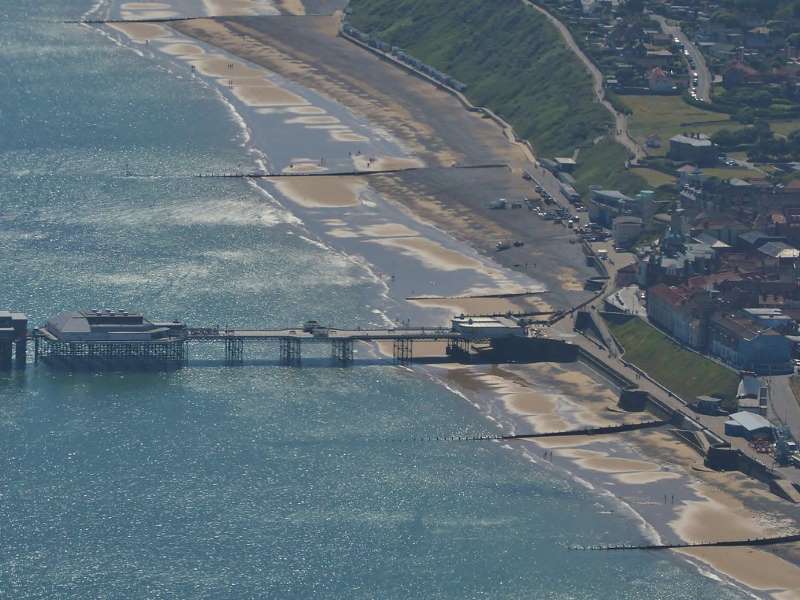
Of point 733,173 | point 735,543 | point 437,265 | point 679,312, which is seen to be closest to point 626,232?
point 437,265

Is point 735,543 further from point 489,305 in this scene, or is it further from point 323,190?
point 323,190

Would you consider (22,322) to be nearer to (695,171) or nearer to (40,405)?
(40,405)

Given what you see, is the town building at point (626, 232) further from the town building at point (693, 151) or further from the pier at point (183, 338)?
the pier at point (183, 338)

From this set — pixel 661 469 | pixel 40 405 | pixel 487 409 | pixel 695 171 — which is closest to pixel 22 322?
pixel 40 405

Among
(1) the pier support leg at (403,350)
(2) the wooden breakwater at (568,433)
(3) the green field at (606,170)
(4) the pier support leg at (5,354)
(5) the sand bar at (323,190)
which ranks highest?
(3) the green field at (606,170)

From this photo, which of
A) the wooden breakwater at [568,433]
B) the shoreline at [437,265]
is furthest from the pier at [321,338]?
the wooden breakwater at [568,433]
